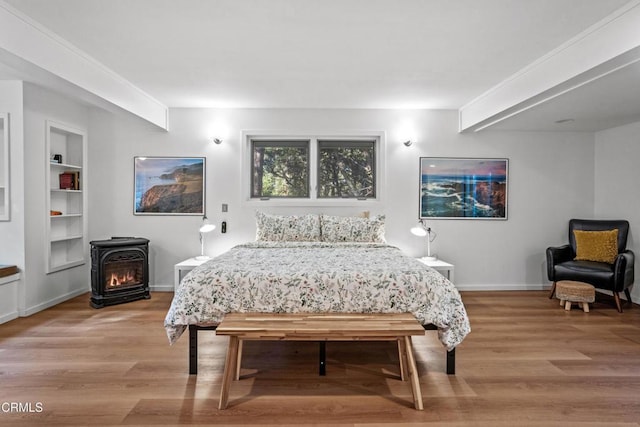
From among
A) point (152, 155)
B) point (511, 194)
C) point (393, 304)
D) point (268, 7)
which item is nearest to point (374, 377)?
point (393, 304)

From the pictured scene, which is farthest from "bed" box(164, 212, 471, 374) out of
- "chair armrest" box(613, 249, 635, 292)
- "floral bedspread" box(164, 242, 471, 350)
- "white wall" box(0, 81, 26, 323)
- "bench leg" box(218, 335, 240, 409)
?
"chair armrest" box(613, 249, 635, 292)

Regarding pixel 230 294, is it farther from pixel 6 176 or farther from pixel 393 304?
pixel 6 176

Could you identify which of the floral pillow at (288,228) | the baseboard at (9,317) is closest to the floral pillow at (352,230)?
the floral pillow at (288,228)

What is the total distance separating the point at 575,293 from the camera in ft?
12.8

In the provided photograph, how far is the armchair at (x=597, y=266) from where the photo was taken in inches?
153

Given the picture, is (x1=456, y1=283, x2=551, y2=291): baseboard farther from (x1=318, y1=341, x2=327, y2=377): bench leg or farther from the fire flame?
the fire flame

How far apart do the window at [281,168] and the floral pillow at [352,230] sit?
860 mm

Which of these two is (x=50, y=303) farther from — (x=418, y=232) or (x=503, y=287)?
(x=503, y=287)

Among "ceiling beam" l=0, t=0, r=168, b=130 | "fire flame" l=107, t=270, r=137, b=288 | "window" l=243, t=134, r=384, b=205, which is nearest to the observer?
"ceiling beam" l=0, t=0, r=168, b=130

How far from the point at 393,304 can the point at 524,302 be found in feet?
8.82

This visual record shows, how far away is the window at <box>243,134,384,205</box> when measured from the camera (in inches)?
195

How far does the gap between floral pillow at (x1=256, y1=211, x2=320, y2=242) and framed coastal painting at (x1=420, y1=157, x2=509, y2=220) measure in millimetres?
1617

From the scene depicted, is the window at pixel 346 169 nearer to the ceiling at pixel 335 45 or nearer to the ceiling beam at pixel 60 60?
the ceiling at pixel 335 45

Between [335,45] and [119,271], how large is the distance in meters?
3.60
